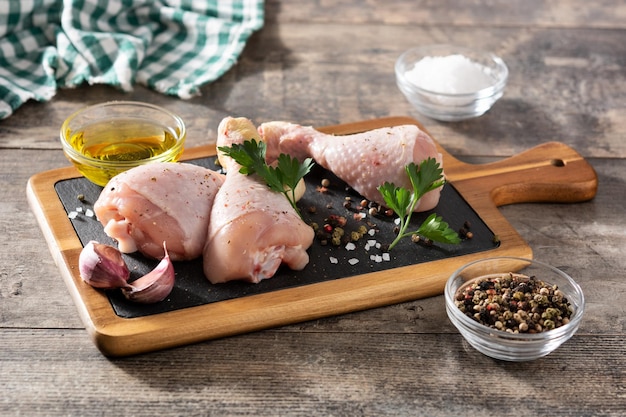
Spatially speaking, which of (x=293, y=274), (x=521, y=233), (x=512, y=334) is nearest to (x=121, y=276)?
(x=293, y=274)

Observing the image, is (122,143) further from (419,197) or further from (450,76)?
(450,76)

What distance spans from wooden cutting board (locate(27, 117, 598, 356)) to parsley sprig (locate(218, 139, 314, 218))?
24 cm

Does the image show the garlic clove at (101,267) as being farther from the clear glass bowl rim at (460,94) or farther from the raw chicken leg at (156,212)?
the clear glass bowl rim at (460,94)

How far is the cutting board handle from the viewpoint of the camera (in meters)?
3.05

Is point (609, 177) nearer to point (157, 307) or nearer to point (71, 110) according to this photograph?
point (157, 307)

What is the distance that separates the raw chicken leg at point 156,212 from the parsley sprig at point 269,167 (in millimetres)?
147

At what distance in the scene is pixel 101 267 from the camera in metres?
2.36

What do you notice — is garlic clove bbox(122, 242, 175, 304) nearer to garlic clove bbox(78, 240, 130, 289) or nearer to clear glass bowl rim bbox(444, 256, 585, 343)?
garlic clove bbox(78, 240, 130, 289)

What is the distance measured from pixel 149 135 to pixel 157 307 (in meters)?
0.98

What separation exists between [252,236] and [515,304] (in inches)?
29.7

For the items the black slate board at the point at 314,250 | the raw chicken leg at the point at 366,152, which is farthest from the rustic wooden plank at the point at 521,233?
the raw chicken leg at the point at 366,152

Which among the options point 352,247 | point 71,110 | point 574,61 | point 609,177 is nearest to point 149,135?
point 71,110

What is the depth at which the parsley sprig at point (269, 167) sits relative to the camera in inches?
103

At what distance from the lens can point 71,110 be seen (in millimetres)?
3596
